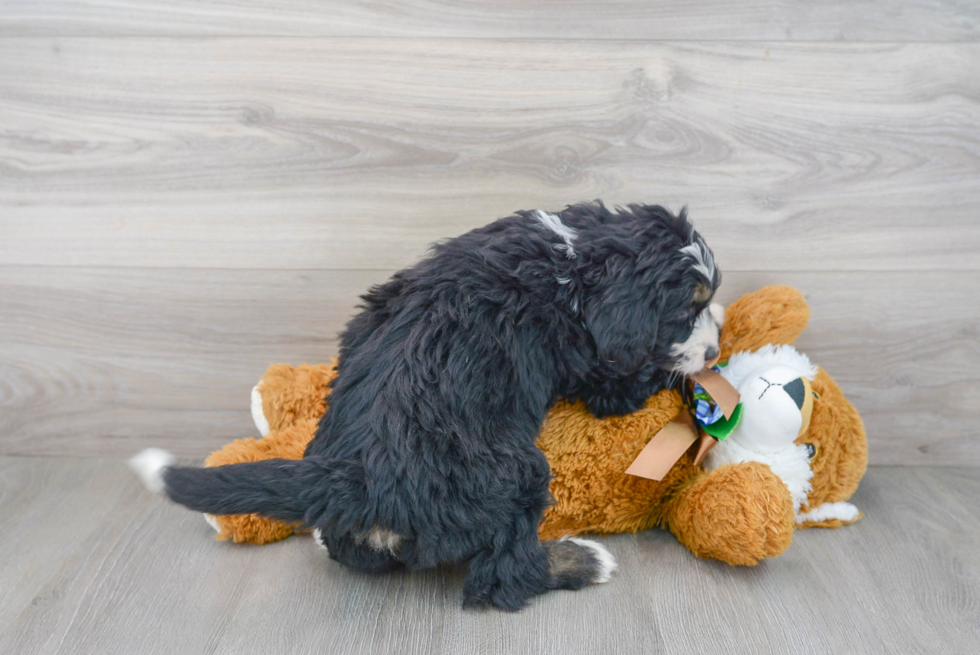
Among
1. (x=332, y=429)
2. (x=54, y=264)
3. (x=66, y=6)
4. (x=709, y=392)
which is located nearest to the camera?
(x=332, y=429)

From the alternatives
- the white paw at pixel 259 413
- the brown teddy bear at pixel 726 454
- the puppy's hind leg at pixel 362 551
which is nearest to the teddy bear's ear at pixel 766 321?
the brown teddy bear at pixel 726 454

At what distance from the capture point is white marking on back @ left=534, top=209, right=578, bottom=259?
1012mm

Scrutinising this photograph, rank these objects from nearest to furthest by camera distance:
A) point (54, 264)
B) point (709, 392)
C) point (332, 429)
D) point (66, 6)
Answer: point (332, 429) < point (709, 392) < point (66, 6) < point (54, 264)

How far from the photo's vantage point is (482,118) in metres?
1.34

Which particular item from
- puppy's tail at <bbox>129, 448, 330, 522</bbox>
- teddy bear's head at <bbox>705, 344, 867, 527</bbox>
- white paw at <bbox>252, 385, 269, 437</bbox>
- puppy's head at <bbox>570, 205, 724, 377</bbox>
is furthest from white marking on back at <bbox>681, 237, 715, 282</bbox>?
white paw at <bbox>252, 385, 269, 437</bbox>

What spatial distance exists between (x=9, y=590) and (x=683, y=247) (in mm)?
1136

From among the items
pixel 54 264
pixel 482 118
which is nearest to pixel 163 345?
pixel 54 264

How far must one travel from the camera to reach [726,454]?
1.21m

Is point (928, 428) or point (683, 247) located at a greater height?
point (683, 247)

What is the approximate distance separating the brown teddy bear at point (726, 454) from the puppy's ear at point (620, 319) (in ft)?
0.65

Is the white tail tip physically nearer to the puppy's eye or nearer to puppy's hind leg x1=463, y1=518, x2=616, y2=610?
puppy's hind leg x1=463, y1=518, x2=616, y2=610

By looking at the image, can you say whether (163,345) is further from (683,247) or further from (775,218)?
(775,218)

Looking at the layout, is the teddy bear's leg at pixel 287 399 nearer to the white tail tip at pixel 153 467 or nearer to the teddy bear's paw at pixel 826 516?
the white tail tip at pixel 153 467

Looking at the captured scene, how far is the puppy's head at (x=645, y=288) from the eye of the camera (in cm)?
98
